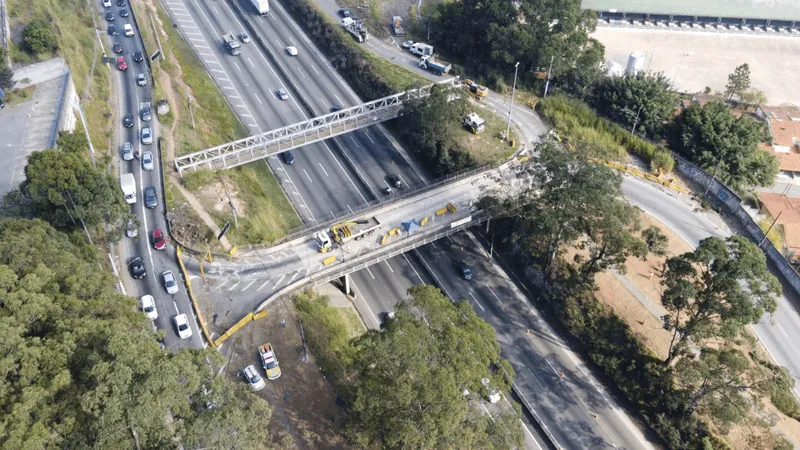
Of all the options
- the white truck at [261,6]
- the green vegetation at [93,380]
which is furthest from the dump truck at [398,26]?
the green vegetation at [93,380]

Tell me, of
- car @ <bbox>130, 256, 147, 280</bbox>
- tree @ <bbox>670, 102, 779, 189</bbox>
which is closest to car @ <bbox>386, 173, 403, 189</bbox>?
car @ <bbox>130, 256, 147, 280</bbox>

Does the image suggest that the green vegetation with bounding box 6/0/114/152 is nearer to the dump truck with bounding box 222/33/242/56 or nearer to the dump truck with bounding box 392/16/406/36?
the dump truck with bounding box 222/33/242/56

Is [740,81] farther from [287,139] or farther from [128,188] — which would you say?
[128,188]

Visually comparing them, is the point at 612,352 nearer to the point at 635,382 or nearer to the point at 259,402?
the point at 635,382

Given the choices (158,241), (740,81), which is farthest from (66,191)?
(740,81)

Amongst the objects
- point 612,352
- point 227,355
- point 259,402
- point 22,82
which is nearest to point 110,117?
point 22,82

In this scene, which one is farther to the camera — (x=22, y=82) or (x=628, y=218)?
(x=22, y=82)
